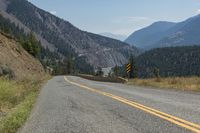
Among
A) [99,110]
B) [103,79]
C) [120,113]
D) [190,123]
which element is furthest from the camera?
[103,79]

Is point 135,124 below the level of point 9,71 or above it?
below

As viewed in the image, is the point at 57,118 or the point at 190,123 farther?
the point at 57,118

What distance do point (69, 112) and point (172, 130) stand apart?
511 centimetres

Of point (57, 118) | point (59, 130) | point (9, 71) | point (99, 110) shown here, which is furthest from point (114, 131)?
point (9, 71)

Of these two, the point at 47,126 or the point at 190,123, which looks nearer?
the point at 190,123

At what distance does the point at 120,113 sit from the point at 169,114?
4.86ft

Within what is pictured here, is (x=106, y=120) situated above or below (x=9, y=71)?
below

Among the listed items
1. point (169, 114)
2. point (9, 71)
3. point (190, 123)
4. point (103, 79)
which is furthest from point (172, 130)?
point (103, 79)

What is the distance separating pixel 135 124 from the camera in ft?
28.8

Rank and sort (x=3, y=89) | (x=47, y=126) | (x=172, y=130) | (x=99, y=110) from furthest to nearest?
1. (x=3, y=89)
2. (x=99, y=110)
3. (x=47, y=126)
4. (x=172, y=130)

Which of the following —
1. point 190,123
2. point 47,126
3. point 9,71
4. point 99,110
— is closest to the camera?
point 190,123

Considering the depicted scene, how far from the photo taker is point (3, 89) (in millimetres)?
18047

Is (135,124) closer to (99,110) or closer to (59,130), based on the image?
(59,130)

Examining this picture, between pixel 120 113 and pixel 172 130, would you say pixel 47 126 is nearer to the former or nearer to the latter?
pixel 120 113
